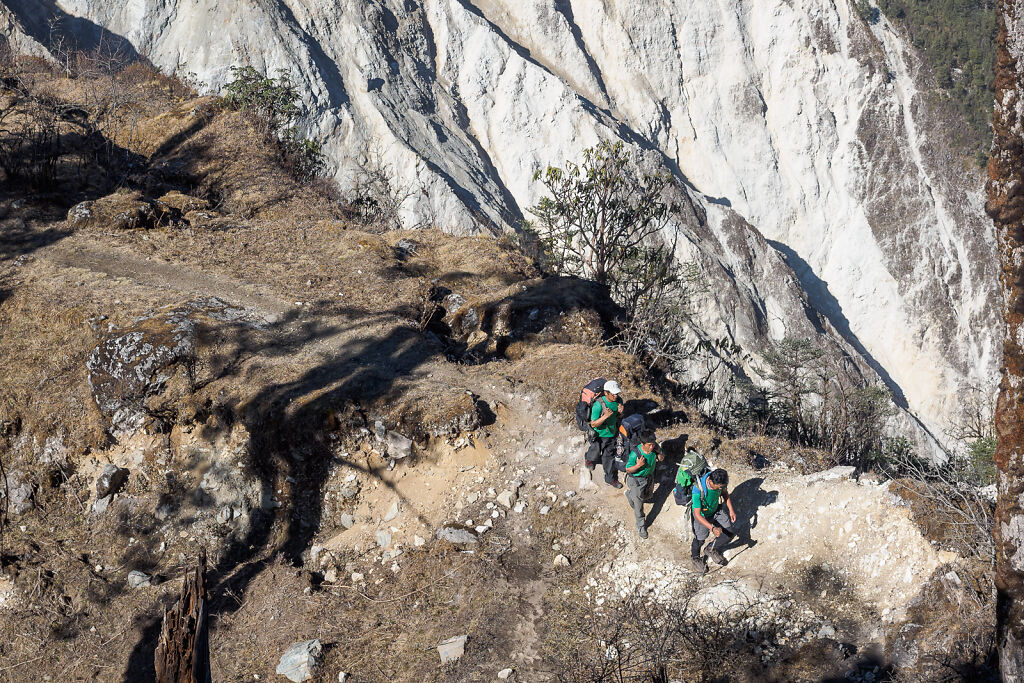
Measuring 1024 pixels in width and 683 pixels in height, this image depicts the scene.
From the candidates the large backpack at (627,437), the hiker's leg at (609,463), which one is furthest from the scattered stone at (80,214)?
the large backpack at (627,437)

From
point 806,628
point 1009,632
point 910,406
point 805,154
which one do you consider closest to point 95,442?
point 806,628

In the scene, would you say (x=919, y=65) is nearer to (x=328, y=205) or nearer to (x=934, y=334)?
(x=934, y=334)

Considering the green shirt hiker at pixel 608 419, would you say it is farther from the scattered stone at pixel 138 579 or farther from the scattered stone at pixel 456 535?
the scattered stone at pixel 138 579

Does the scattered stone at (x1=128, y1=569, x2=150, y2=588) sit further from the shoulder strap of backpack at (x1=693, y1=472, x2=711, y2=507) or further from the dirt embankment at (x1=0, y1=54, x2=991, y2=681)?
the shoulder strap of backpack at (x1=693, y1=472, x2=711, y2=507)

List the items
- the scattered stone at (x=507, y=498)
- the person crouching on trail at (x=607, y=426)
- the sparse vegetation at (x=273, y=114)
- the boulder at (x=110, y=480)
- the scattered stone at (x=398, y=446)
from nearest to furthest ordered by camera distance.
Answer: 1. the person crouching on trail at (x=607, y=426)
2. the scattered stone at (x=507, y=498)
3. the boulder at (x=110, y=480)
4. the scattered stone at (x=398, y=446)
5. the sparse vegetation at (x=273, y=114)

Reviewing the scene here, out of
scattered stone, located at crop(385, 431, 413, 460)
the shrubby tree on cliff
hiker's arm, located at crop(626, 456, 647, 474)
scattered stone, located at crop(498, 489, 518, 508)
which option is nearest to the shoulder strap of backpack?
hiker's arm, located at crop(626, 456, 647, 474)
